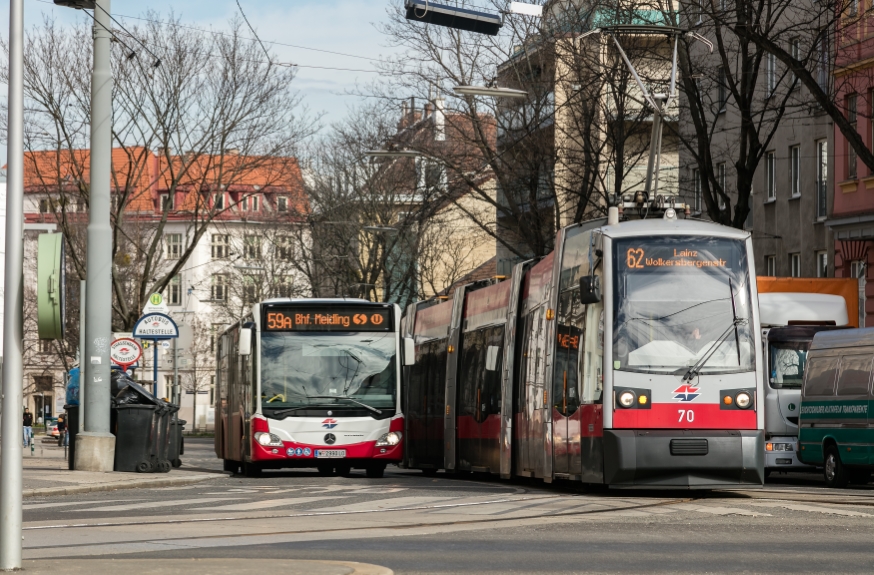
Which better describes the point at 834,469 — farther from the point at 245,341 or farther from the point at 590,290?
the point at 245,341

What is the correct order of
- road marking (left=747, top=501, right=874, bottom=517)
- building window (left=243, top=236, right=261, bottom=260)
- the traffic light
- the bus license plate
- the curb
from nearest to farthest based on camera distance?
road marking (left=747, top=501, right=874, bottom=517)
the curb
the traffic light
the bus license plate
building window (left=243, top=236, right=261, bottom=260)

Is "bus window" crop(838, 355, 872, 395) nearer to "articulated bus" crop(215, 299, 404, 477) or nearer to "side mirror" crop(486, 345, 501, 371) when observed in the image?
"side mirror" crop(486, 345, 501, 371)

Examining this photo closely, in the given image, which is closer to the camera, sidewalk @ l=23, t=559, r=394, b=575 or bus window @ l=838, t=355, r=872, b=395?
sidewalk @ l=23, t=559, r=394, b=575

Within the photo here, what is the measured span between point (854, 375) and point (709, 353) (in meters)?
7.44

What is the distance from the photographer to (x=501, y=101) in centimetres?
3759

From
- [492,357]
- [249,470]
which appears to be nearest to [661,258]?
[492,357]

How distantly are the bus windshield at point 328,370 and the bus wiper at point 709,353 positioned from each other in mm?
8707

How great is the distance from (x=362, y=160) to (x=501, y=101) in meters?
18.0

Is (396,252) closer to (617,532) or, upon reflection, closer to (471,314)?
(471,314)

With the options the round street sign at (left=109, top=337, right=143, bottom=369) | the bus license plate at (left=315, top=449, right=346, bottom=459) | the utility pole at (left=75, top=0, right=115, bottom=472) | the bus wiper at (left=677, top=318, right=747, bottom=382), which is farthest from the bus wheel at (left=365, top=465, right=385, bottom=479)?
the bus wiper at (left=677, top=318, right=747, bottom=382)

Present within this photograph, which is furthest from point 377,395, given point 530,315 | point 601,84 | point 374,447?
point 601,84

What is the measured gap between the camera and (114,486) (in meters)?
20.2

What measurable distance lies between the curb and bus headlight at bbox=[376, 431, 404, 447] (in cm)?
265

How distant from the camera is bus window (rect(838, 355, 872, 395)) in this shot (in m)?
23.6
